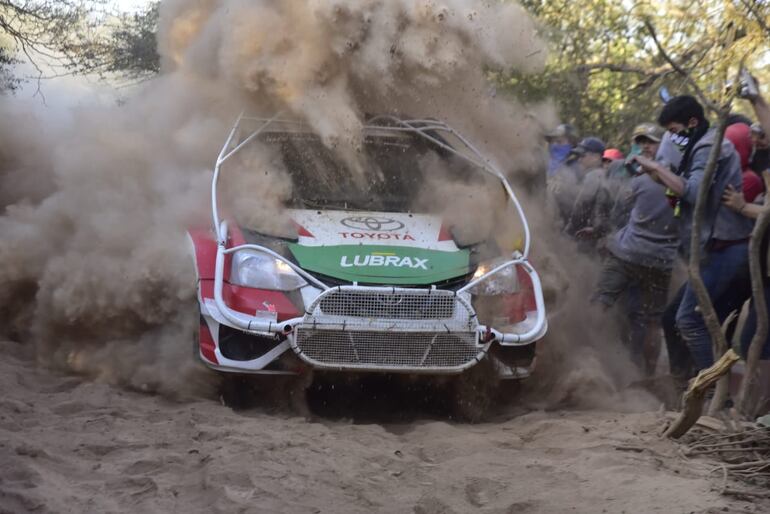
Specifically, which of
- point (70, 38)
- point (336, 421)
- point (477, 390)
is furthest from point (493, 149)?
point (70, 38)

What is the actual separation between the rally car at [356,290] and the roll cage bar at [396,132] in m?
0.01

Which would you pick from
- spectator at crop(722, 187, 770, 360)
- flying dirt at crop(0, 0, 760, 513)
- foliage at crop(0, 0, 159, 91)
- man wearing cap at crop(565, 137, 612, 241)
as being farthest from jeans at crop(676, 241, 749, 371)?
foliage at crop(0, 0, 159, 91)

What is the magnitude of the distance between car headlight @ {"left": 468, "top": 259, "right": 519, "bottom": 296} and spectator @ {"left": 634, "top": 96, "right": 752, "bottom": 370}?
1.06 metres

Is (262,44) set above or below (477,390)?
above

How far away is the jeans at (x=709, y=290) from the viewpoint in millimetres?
6578

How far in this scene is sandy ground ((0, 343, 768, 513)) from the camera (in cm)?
449

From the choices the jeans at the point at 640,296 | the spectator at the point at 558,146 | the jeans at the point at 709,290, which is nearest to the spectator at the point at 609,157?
the spectator at the point at 558,146

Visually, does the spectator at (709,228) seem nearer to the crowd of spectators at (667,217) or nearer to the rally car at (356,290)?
the crowd of spectators at (667,217)

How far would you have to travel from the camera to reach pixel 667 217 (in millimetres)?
8250

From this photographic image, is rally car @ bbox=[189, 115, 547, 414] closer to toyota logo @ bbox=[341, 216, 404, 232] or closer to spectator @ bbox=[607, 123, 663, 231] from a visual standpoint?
Result: toyota logo @ bbox=[341, 216, 404, 232]

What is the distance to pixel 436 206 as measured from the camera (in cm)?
732

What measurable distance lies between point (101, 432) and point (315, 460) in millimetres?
1202

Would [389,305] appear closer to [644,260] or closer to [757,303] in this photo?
[757,303]

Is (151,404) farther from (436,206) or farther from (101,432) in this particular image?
(436,206)
